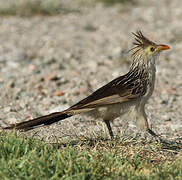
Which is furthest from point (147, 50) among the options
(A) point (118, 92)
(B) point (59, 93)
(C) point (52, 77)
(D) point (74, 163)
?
(C) point (52, 77)

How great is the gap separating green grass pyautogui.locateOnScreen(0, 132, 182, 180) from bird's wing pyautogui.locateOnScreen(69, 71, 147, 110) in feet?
1.68

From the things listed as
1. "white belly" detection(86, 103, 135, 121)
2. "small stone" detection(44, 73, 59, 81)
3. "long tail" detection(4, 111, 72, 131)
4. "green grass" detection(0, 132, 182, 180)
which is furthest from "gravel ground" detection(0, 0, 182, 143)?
"green grass" detection(0, 132, 182, 180)

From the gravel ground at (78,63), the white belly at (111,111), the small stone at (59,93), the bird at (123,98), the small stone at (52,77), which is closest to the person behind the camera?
the bird at (123,98)

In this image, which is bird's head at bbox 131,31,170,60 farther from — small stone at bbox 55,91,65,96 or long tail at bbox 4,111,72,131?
small stone at bbox 55,91,65,96

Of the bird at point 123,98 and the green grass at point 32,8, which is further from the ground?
the green grass at point 32,8

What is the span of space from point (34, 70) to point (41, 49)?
133 cm

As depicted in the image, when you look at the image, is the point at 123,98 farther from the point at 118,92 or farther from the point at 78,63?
the point at 78,63

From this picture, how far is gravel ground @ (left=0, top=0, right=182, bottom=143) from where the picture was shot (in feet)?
19.4

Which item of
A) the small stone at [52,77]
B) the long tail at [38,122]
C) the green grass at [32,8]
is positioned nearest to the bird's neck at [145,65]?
the long tail at [38,122]

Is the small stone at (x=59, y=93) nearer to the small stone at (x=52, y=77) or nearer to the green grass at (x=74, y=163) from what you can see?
the small stone at (x=52, y=77)

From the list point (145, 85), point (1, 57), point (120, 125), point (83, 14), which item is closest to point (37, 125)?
point (145, 85)

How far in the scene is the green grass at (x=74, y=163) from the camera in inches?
138

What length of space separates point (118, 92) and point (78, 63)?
3.94 m

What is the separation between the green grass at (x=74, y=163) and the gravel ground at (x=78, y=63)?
730 mm
